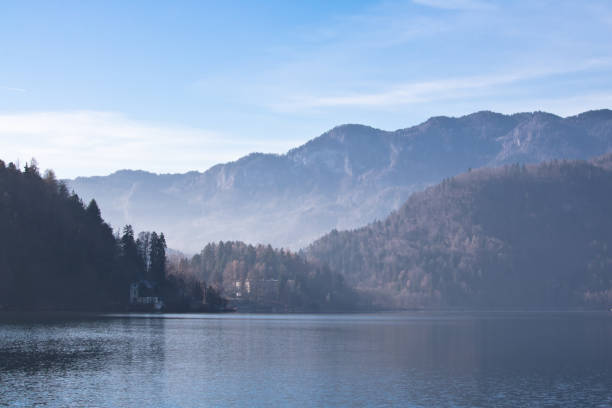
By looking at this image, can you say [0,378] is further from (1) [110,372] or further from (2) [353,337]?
(2) [353,337]

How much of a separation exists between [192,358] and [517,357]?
47.4 m

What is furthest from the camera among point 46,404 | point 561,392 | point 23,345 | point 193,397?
point 23,345

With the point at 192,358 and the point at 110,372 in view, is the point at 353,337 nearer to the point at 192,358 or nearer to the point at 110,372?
the point at 192,358

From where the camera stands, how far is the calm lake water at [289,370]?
244 feet

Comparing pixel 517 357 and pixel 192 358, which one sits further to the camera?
pixel 517 357

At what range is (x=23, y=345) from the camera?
111 meters

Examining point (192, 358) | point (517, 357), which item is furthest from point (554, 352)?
point (192, 358)

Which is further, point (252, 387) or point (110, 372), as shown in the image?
point (110, 372)

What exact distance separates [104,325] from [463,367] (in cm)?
8983

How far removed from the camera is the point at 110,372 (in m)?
89.4

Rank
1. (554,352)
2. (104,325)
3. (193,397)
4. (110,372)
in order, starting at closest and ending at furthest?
(193,397) → (110,372) → (554,352) → (104,325)

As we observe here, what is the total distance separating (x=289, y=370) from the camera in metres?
94.7

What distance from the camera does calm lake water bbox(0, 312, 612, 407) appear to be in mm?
74250

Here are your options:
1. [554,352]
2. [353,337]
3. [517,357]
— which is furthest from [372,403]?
[353,337]
